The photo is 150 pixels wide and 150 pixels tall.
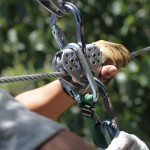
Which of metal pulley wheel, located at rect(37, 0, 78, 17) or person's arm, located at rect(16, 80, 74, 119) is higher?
metal pulley wheel, located at rect(37, 0, 78, 17)

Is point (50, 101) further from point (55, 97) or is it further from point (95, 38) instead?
point (95, 38)

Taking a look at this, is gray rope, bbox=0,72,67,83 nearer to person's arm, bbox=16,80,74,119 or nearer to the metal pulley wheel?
the metal pulley wheel

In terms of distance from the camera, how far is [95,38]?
2.39 m

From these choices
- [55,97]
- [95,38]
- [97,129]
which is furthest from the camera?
[95,38]

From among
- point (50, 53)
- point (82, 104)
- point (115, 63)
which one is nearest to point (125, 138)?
point (82, 104)

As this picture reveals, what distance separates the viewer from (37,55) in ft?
7.49

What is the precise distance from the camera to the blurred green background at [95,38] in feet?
7.37

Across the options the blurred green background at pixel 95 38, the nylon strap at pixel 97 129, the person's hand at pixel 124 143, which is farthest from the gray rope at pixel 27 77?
the blurred green background at pixel 95 38

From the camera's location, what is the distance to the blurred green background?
2246mm

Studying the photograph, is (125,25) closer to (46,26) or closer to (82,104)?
(46,26)

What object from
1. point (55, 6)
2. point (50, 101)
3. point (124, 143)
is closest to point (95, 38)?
point (50, 101)

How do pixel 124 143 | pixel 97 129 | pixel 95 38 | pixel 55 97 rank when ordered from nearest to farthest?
pixel 124 143 < pixel 97 129 < pixel 55 97 < pixel 95 38

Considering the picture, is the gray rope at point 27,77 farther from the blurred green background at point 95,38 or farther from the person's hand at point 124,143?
the blurred green background at point 95,38

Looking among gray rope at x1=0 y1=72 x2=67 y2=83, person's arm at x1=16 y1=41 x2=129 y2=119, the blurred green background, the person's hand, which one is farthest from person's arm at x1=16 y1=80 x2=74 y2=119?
the blurred green background
